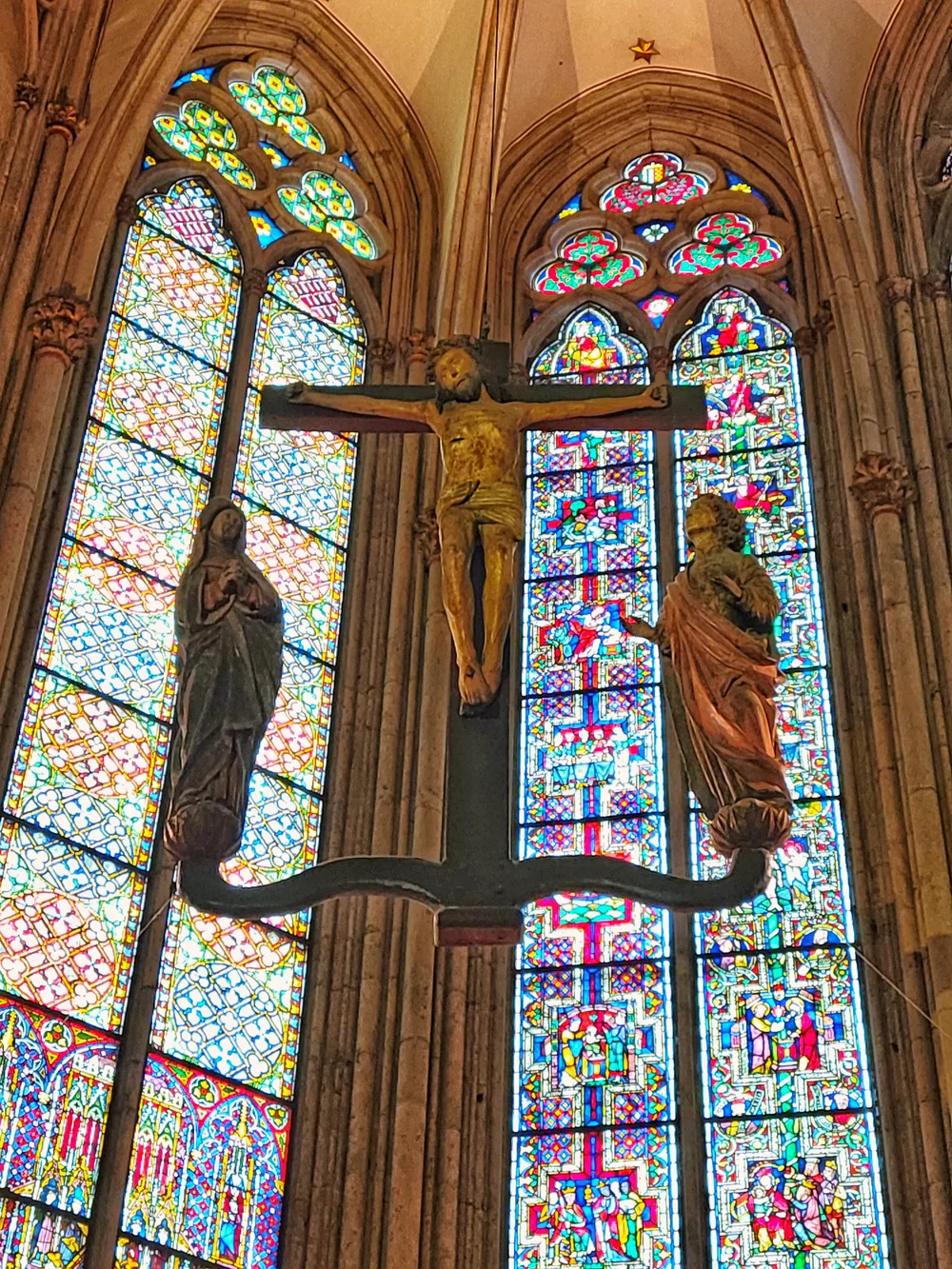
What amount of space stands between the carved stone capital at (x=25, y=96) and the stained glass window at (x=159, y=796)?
4.00ft

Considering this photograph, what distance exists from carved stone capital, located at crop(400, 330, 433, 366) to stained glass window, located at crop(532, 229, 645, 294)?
46.3 inches

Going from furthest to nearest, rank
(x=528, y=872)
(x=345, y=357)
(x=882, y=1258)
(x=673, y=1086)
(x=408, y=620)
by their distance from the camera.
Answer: (x=345, y=357), (x=408, y=620), (x=673, y=1086), (x=882, y=1258), (x=528, y=872)

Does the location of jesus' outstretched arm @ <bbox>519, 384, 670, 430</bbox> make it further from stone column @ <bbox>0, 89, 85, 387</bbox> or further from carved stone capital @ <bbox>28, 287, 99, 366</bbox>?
carved stone capital @ <bbox>28, 287, 99, 366</bbox>

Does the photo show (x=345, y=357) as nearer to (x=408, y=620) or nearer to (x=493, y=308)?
(x=493, y=308)

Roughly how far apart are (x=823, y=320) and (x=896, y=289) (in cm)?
56

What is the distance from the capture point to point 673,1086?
1198 cm

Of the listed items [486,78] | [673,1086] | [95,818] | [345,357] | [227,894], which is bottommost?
[227,894]

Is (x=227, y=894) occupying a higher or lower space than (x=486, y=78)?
lower

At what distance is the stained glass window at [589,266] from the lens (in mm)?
15844

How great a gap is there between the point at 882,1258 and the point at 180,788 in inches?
182

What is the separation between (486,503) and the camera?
880 centimetres

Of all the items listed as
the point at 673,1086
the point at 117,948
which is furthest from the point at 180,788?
the point at 673,1086

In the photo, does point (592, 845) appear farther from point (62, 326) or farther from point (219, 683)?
point (219, 683)

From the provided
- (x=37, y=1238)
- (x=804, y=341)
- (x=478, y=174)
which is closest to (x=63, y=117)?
(x=478, y=174)
